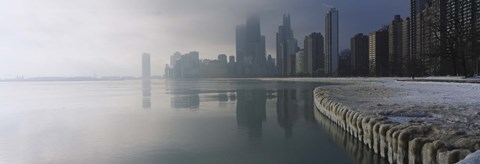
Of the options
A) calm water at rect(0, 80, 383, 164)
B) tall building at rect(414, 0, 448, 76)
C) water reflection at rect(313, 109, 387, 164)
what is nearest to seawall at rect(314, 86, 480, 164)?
water reflection at rect(313, 109, 387, 164)

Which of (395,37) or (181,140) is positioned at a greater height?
(395,37)

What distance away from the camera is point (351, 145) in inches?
778

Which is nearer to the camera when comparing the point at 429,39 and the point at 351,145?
the point at 351,145

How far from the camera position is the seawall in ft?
36.4

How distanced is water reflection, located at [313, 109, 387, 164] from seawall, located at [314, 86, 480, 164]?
8.3 inches

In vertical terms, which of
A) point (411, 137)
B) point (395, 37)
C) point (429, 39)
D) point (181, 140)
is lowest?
point (181, 140)

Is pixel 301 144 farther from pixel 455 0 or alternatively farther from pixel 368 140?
pixel 455 0

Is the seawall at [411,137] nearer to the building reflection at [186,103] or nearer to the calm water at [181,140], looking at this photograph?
the calm water at [181,140]

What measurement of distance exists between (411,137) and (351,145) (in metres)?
6.64

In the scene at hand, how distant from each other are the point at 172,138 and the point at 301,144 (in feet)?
22.6

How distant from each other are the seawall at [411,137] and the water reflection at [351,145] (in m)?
0.21

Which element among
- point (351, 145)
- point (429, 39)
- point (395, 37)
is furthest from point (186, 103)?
point (395, 37)

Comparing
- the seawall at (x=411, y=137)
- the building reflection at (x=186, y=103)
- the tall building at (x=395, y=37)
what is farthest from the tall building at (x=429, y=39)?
the seawall at (x=411, y=137)

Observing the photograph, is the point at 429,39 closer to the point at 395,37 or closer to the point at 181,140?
the point at 395,37
